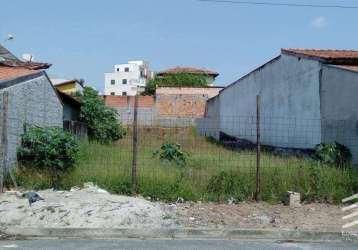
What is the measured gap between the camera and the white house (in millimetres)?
111188

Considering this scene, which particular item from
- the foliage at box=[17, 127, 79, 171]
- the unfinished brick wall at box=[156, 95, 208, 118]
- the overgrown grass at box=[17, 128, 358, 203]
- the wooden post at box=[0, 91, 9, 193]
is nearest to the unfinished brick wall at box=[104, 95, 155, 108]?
the unfinished brick wall at box=[156, 95, 208, 118]

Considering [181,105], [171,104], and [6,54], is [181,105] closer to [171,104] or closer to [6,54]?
[171,104]

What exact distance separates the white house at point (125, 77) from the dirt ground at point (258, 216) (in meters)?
100

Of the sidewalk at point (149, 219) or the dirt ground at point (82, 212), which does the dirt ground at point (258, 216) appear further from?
the dirt ground at point (82, 212)

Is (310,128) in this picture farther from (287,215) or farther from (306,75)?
(287,215)

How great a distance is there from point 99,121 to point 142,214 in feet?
60.0

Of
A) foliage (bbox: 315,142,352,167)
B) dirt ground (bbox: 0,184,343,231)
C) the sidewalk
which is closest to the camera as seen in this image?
the sidewalk

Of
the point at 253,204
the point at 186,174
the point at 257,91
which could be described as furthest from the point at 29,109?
the point at 257,91

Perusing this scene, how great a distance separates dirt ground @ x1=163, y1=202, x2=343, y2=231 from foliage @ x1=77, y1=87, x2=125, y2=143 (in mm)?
16485

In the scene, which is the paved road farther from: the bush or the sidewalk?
the bush

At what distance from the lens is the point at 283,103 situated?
2219 centimetres

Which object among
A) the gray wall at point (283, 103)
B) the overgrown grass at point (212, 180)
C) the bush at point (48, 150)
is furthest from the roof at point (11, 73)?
the gray wall at point (283, 103)

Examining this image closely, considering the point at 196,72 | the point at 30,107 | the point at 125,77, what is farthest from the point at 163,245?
the point at 125,77

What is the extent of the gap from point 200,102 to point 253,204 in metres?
34.2
